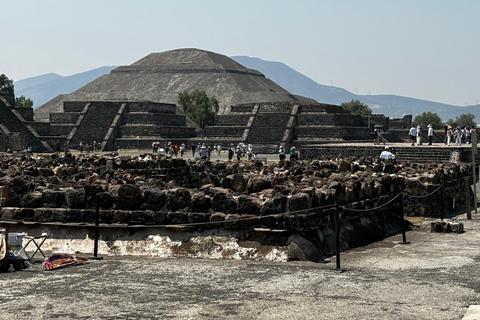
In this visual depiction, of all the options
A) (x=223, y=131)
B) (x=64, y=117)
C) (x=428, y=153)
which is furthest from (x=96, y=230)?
(x=64, y=117)

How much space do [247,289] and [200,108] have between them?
89.5 metres

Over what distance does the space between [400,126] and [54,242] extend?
87.2 m

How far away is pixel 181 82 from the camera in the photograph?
418 ft

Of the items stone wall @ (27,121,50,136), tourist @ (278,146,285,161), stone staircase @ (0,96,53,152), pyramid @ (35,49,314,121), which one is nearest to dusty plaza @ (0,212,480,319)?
tourist @ (278,146,285,161)

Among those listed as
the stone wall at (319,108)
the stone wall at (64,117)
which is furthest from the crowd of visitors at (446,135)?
the stone wall at (64,117)

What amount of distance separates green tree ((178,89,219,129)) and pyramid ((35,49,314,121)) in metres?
11.3

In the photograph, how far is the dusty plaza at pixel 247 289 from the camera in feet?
25.8

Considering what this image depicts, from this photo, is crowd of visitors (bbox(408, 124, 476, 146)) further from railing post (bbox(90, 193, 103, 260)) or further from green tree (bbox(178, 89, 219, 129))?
green tree (bbox(178, 89, 219, 129))

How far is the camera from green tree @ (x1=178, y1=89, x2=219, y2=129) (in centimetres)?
9790

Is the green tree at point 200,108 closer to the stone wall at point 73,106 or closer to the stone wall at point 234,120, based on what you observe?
the stone wall at point 234,120

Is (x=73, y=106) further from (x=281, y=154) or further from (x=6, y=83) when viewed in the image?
(x=281, y=154)

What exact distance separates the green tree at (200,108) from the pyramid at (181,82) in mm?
11283

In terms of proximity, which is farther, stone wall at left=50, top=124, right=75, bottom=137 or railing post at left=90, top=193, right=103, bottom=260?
stone wall at left=50, top=124, right=75, bottom=137

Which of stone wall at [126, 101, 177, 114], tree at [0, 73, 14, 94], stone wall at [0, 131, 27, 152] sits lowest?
stone wall at [0, 131, 27, 152]
